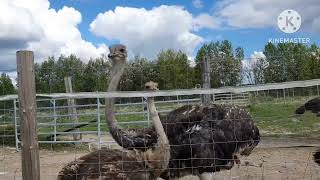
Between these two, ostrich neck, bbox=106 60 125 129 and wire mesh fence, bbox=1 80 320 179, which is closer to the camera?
ostrich neck, bbox=106 60 125 129

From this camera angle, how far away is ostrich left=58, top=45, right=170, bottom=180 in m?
4.24

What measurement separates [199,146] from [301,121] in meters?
6.89

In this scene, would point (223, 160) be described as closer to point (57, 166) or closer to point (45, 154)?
point (57, 166)

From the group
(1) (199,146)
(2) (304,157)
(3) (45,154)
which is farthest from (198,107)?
(3) (45,154)

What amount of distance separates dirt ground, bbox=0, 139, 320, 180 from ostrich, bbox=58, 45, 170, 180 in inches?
35.0

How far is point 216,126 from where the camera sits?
5.73 meters

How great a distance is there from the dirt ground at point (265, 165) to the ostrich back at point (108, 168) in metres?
1.23

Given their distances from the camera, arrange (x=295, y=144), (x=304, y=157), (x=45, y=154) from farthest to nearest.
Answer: (x=45, y=154), (x=295, y=144), (x=304, y=157)

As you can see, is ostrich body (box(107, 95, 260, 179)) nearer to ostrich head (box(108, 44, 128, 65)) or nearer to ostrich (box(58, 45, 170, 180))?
ostrich (box(58, 45, 170, 180))

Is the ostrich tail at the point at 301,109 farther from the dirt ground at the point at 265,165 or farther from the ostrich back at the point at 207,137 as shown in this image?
the ostrich back at the point at 207,137

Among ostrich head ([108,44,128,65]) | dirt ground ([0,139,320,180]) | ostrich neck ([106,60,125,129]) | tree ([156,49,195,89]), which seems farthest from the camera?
tree ([156,49,195,89])

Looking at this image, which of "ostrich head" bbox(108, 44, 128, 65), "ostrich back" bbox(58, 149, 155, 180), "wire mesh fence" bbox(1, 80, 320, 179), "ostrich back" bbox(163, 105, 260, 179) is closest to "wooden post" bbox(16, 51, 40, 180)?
"ostrich back" bbox(58, 149, 155, 180)

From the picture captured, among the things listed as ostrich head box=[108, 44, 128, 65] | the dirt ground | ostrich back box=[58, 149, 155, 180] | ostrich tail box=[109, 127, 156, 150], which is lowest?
the dirt ground

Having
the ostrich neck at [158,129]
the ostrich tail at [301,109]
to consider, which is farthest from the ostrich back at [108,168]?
the ostrich tail at [301,109]
